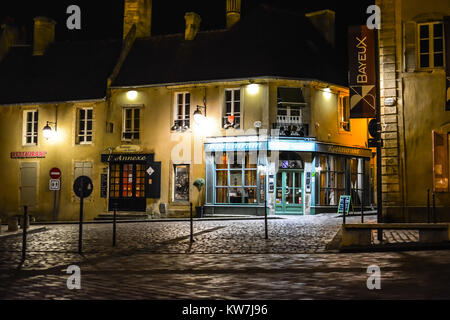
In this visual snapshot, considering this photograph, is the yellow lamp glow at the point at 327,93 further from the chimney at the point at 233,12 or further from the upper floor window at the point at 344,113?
the chimney at the point at 233,12

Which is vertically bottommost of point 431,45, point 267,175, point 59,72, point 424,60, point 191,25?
point 267,175

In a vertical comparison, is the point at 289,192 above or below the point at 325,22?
below

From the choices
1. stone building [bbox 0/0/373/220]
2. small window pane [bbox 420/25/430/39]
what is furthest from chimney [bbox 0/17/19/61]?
small window pane [bbox 420/25/430/39]

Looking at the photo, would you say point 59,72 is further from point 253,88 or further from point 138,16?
point 253,88

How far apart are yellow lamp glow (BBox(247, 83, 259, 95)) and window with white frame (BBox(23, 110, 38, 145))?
1118cm

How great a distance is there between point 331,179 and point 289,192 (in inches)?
92.6

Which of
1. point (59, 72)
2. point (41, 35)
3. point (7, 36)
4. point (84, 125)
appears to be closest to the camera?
point (84, 125)

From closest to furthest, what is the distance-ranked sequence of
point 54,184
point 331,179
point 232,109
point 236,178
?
point 54,184, point 236,178, point 232,109, point 331,179

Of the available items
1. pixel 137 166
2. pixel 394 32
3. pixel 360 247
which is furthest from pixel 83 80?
pixel 360 247

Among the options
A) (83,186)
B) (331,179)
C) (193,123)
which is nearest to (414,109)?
(331,179)

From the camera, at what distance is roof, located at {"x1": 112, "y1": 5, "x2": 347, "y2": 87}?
85.0ft

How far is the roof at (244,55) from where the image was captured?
85.0 feet

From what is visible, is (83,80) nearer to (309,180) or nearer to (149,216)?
(149,216)

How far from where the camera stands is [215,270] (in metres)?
9.21
